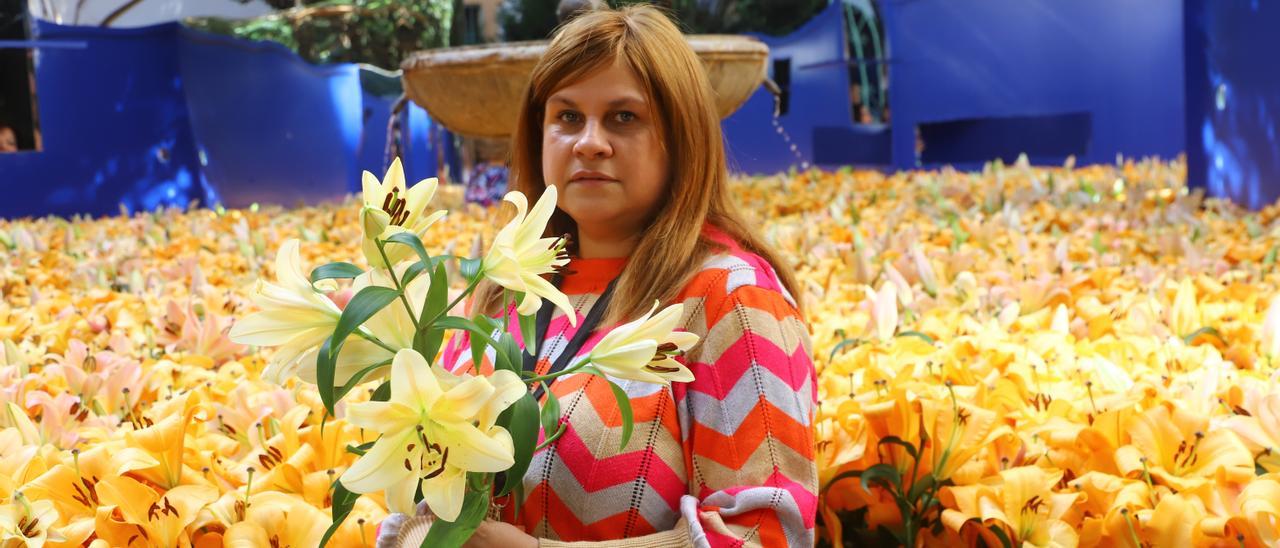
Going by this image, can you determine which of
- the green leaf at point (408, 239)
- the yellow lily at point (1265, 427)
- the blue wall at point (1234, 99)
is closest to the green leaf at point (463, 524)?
the green leaf at point (408, 239)

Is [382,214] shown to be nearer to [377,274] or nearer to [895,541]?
[377,274]

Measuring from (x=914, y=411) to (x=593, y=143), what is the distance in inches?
23.3

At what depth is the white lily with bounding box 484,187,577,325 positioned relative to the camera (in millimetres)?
951

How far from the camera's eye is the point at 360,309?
878 mm

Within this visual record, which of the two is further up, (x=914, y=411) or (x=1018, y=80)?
(x=914, y=411)

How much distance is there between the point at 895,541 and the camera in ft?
5.50

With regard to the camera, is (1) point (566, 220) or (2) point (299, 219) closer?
(1) point (566, 220)

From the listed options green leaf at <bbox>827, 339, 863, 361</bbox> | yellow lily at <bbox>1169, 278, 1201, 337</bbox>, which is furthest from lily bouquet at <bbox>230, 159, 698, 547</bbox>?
yellow lily at <bbox>1169, 278, 1201, 337</bbox>

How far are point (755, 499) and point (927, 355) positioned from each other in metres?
1.00

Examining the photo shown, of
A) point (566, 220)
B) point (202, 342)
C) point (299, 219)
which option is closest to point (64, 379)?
point (202, 342)

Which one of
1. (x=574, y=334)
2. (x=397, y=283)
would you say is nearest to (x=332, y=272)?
(x=397, y=283)

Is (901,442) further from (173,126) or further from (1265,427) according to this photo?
(173,126)

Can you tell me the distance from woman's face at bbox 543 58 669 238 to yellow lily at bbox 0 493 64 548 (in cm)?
70

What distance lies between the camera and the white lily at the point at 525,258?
3.12ft
